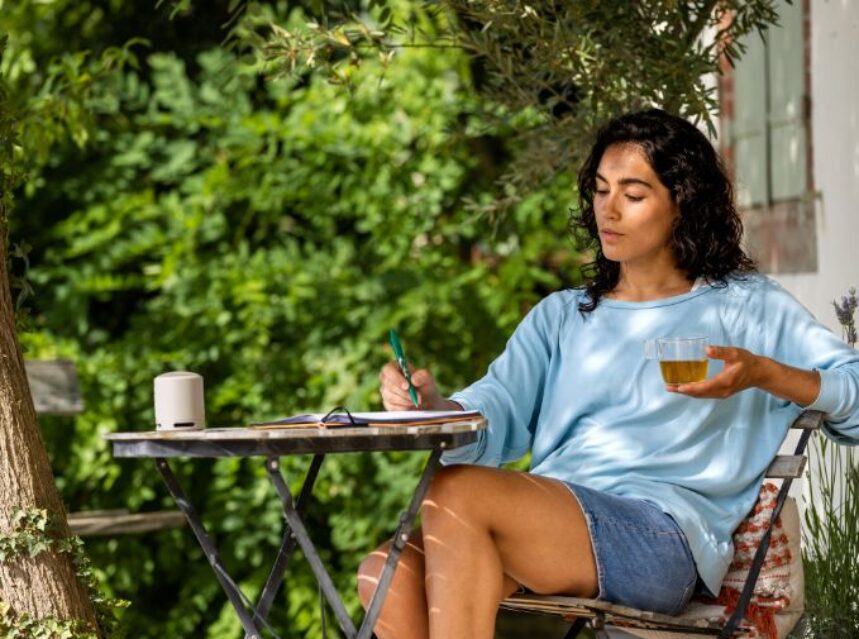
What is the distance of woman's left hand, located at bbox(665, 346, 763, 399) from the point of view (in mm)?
2568

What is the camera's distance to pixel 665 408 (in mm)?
2898

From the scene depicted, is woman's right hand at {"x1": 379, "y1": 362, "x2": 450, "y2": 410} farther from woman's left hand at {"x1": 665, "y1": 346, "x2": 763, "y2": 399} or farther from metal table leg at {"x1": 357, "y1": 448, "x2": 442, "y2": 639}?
woman's left hand at {"x1": 665, "y1": 346, "x2": 763, "y2": 399}

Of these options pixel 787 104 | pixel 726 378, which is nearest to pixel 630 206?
pixel 726 378

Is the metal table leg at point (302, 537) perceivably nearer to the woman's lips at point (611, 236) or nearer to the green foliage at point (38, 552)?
the green foliage at point (38, 552)

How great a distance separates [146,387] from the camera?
630cm

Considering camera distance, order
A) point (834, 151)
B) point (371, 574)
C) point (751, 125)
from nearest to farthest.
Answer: point (371, 574) → point (834, 151) → point (751, 125)

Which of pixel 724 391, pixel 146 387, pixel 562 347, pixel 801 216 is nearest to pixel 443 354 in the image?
pixel 146 387

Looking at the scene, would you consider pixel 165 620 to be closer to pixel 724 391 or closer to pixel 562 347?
pixel 562 347

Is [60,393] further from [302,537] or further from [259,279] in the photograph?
[302,537]

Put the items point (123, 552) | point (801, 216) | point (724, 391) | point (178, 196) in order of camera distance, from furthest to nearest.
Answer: point (178, 196) < point (123, 552) < point (801, 216) < point (724, 391)

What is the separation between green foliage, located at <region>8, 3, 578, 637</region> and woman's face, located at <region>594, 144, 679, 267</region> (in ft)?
10.2

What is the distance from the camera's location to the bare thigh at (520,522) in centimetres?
258

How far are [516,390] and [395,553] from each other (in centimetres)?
67

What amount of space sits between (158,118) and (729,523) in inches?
172
